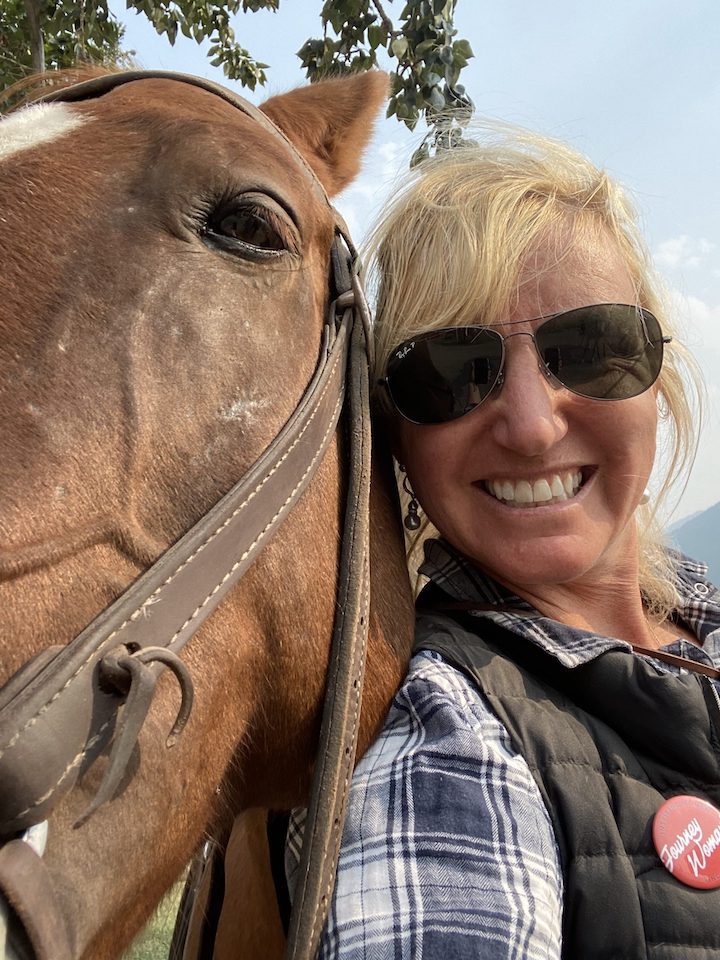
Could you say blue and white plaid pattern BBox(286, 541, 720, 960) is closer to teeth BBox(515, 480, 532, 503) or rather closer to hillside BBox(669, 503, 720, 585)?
teeth BBox(515, 480, 532, 503)

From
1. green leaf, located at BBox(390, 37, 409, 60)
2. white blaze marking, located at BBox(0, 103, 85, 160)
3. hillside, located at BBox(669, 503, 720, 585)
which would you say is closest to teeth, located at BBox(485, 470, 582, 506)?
white blaze marking, located at BBox(0, 103, 85, 160)

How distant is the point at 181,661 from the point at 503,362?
0.90 m

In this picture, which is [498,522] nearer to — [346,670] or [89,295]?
[346,670]

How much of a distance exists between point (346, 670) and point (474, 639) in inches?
12.0

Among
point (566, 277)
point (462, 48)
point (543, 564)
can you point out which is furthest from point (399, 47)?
point (543, 564)

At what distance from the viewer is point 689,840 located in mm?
1144

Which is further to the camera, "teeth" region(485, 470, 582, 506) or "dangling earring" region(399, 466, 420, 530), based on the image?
"dangling earring" region(399, 466, 420, 530)

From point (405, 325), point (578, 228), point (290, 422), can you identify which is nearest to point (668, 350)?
point (578, 228)

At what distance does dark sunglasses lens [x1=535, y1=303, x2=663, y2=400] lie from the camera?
1.53m

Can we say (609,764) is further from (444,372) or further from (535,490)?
(444,372)

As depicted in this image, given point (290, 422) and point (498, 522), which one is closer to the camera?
point (290, 422)

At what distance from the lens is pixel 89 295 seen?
109 cm

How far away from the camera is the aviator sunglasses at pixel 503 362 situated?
1.53 m

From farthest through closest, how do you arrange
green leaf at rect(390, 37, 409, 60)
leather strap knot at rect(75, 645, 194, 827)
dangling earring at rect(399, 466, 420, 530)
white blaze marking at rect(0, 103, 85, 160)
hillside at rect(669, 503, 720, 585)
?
1. hillside at rect(669, 503, 720, 585)
2. green leaf at rect(390, 37, 409, 60)
3. dangling earring at rect(399, 466, 420, 530)
4. white blaze marking at rect(0, 103, 85, 160)
5. leather strap knot at rect(75, 645, 194, 827)
